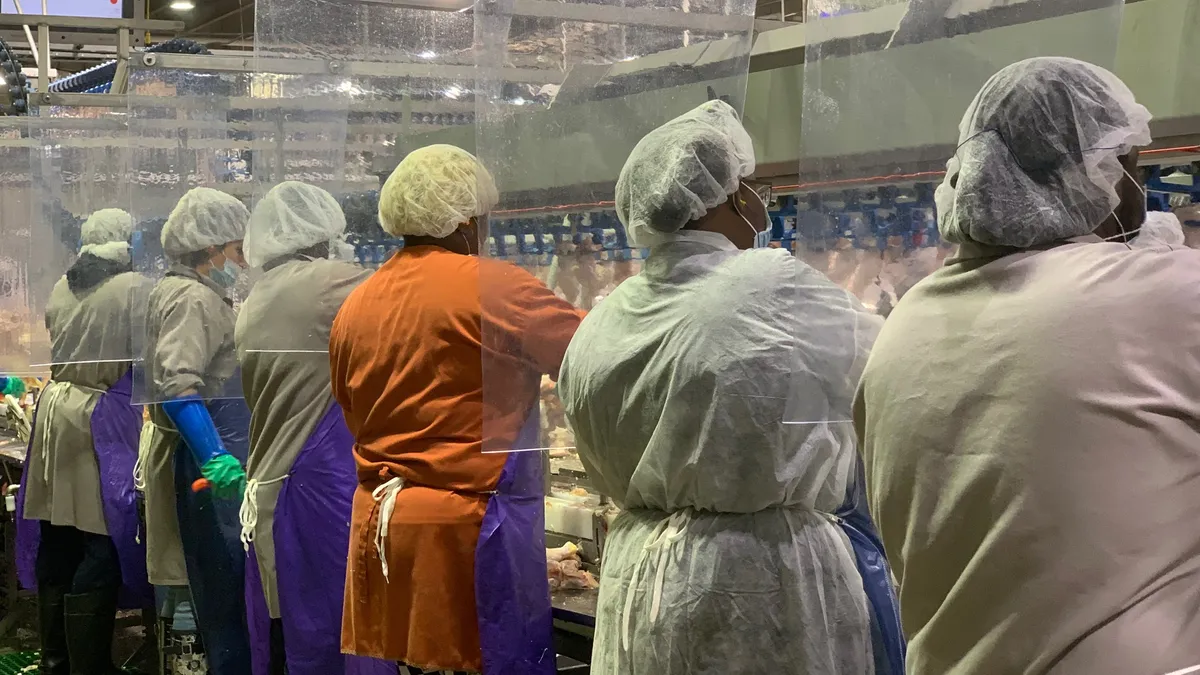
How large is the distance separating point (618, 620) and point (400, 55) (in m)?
1.86

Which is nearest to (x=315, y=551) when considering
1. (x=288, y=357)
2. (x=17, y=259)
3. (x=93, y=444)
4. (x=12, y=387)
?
(x=288, y=357)

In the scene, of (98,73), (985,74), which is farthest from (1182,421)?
(98,73)

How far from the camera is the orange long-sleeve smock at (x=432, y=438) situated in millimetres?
2619

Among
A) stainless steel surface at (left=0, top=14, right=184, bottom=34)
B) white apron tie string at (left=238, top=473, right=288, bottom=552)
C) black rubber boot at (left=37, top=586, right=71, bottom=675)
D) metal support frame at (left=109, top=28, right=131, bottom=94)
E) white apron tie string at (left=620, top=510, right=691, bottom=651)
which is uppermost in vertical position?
stainless steel surface at (left=0, top=14, right=184, bottom=34)

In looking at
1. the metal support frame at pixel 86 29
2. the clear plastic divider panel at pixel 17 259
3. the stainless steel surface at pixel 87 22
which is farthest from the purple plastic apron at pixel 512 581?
the stainless steel surface at pixel 87 22

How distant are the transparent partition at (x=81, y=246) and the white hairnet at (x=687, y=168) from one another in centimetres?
276

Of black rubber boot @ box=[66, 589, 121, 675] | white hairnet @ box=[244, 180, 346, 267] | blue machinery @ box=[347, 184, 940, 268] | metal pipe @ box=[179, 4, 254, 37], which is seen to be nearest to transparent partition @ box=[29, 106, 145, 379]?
black rubber boot @ box=[66, 589, 121, 675]

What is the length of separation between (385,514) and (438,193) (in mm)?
731

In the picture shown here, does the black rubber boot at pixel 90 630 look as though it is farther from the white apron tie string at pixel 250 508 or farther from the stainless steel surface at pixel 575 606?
the stainless steel surface at pixel 575 606

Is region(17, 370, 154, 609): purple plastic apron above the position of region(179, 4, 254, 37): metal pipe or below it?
below

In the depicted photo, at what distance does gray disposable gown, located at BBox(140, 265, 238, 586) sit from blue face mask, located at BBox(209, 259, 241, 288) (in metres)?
0.04

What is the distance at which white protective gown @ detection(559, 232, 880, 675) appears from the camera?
6.29ft

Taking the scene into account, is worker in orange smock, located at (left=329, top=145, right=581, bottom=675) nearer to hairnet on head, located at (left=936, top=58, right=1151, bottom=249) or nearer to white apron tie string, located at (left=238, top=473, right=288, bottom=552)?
white apron tie string, located at (left=238, top=473, right=288, bottom=552)

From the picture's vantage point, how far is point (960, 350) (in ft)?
4.76
